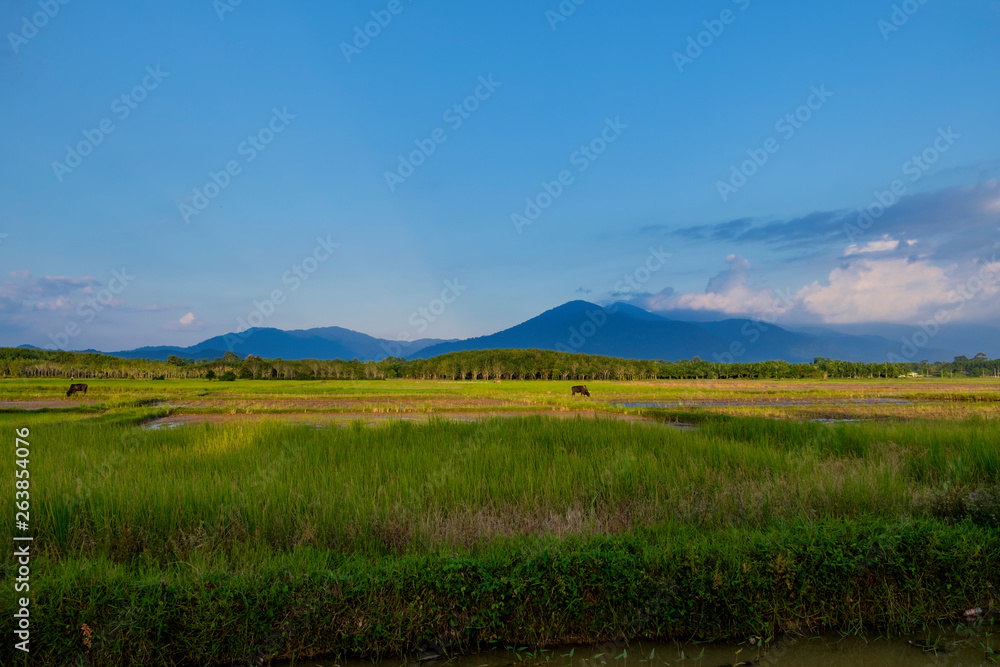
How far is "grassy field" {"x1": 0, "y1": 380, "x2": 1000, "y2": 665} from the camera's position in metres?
4.34

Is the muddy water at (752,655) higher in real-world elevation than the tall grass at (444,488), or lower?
lower

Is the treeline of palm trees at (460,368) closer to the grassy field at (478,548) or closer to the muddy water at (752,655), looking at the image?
the grassy field at (478,548)

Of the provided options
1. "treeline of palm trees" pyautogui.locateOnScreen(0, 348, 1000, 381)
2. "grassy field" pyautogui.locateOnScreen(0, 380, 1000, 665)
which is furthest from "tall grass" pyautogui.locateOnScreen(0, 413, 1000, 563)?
"treeline of palm trees" pyautogui.locateOnScreen(0, 348, 1000, 381)

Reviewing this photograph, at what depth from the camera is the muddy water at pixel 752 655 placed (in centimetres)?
434

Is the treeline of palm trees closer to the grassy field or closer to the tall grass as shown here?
the tall grass

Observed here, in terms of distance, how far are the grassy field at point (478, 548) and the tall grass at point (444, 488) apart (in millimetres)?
42

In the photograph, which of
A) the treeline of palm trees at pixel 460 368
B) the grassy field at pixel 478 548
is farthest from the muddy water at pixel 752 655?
the treeline of palm trees at pixel 460 368

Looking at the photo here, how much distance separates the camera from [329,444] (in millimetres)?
10992

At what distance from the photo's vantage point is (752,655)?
4.49m

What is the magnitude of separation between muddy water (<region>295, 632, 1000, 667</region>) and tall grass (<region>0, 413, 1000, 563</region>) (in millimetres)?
1229

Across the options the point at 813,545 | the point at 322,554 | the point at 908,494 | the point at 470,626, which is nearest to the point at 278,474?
the point at 322,554

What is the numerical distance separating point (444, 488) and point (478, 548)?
204 centimetres

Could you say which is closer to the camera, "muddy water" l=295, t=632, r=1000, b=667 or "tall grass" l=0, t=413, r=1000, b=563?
"muddy water" l=295, t=632, r=1000, b=667

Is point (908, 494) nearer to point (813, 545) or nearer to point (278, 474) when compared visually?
point (813, 545)
